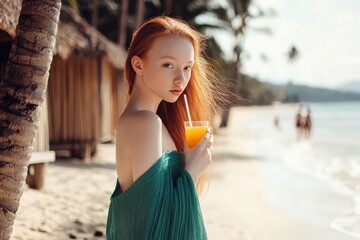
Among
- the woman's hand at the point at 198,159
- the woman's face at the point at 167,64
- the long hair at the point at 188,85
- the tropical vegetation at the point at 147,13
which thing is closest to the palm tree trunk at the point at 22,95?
the long hair at the point at 188,85

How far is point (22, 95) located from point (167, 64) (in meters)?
1.03

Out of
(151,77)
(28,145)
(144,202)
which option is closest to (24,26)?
(28,145)

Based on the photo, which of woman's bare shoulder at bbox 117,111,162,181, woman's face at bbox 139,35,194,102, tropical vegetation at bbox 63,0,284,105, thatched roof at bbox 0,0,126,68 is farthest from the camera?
tropical vegetation at bbox 63,0,284,105

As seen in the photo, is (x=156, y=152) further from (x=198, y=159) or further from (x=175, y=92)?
(x=175, y=92)

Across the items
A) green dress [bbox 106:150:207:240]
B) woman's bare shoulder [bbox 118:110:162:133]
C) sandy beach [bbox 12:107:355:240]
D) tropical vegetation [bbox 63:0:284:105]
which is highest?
tropical vegetation [bbox 63:0:284:105]

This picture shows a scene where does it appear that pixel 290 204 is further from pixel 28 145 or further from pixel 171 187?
pixel 171 187

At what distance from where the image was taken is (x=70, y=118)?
34.4 feet

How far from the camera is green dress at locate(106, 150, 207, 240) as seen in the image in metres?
1.71

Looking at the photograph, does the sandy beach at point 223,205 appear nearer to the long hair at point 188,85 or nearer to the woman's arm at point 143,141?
the long hair at point 188,85

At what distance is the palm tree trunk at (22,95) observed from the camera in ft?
8.38

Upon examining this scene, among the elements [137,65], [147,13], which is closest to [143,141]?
[137,65]

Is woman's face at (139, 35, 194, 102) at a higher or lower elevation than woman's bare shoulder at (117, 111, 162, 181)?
higher

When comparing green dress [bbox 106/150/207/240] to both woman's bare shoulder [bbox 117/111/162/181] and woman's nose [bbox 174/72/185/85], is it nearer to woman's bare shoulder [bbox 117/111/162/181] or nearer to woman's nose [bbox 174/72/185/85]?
woman's bare shoulder [bbox 117/111/162/181]

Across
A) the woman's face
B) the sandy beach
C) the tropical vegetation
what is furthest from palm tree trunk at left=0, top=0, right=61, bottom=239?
the tropical vegetation
